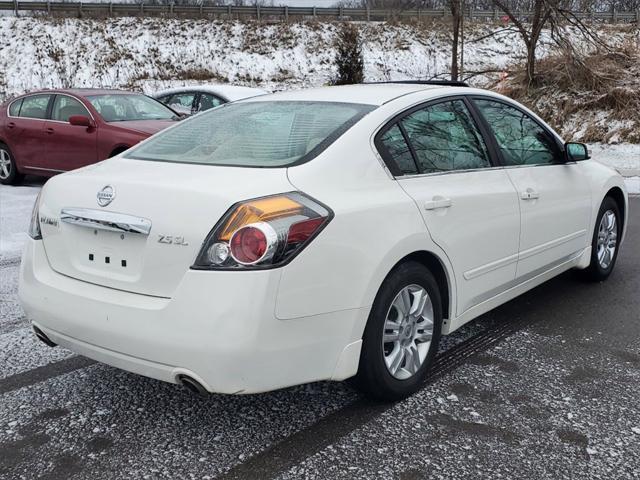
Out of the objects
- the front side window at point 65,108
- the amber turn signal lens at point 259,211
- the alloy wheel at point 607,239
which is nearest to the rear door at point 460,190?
the amber turn signal lens at point 259,211

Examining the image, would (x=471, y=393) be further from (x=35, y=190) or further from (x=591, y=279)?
(x=35, y=190)

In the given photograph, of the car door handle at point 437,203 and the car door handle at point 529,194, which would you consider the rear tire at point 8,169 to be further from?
the car door handle at point 437,203

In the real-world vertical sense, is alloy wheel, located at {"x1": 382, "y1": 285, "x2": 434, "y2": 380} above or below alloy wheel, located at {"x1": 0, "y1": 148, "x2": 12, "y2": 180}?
above

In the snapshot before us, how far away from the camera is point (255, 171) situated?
2.79 metres

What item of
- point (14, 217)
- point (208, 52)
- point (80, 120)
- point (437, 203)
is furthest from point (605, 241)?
point (208, 52)

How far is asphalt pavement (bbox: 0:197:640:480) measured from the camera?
2.57 metres

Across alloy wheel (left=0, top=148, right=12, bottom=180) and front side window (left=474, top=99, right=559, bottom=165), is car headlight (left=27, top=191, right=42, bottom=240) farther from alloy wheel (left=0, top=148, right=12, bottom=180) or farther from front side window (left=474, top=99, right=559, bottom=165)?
alloy wheel (left=0, top=148, right=12, bottom=180)

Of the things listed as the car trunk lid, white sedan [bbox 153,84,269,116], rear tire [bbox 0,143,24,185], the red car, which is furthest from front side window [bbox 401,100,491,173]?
rear tire [bbox 0,143,24,185]

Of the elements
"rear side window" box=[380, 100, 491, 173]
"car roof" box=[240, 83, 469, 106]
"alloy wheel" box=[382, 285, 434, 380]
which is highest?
"car roof" box=[240, 83, 469, 106]

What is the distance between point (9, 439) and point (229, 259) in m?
1.29

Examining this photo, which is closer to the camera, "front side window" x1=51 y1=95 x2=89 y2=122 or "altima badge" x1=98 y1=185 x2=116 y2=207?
"altima badge" x1=98 y1=185 x2=116 y2=207

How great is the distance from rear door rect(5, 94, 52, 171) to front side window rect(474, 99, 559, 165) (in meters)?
7.61

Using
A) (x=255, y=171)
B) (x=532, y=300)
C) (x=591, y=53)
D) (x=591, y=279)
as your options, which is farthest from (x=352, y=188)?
(x=591, y=53)

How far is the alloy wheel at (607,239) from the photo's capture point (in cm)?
511
